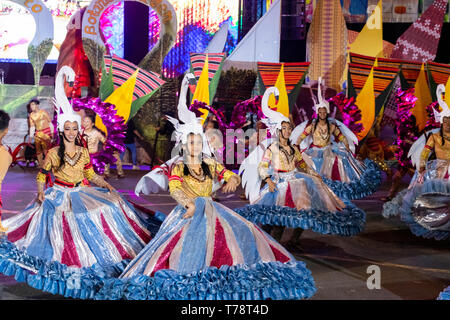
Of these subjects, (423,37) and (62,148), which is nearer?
(62,148)

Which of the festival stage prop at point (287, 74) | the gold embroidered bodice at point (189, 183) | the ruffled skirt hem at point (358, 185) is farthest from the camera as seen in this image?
the festival stage prop at point (287, 74)

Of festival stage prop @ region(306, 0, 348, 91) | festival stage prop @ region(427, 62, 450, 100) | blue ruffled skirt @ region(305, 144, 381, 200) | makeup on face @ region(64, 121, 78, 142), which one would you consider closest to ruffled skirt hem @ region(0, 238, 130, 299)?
makeup on face @ region(64, 121, 78, 142)

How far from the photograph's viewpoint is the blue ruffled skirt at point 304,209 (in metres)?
6.55

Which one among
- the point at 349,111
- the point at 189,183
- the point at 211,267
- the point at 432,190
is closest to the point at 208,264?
the point at 211,267

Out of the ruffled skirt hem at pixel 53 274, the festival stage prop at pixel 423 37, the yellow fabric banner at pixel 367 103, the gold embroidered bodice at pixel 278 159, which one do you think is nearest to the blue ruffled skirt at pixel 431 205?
the gold embroidered bodice at pixel 278 159

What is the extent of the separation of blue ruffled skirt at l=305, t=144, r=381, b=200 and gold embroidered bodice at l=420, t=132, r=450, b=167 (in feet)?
5.37

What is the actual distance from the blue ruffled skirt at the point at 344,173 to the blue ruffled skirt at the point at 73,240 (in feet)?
14.7

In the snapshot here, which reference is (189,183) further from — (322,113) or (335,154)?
(335,154)

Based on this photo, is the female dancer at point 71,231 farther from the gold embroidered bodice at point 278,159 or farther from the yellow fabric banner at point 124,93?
the yellow fabric banner at point 124,93

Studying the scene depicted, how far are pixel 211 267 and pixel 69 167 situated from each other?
2.01 metres

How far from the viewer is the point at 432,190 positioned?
7.57 m

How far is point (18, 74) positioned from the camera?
1712cm

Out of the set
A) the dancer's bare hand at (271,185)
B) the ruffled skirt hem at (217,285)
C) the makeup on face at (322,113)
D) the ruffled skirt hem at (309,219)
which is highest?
the makeup on face at (322,113)

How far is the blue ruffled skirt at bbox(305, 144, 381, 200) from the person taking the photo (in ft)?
31.4
